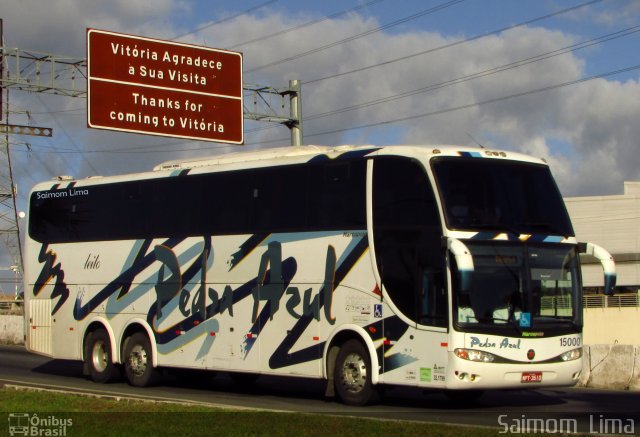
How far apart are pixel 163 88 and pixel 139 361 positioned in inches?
311

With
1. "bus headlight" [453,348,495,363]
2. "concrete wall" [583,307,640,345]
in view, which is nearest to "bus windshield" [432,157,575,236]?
"bus headlight" [453,348,495,363]

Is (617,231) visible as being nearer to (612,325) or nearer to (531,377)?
(612,325)

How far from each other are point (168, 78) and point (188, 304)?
26.7ft

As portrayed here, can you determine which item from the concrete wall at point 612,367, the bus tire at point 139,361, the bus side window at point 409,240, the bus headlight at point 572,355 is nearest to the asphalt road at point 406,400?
the bus tire at point 139,361

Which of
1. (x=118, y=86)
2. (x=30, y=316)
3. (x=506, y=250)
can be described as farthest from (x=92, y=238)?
(x=506, y=250)

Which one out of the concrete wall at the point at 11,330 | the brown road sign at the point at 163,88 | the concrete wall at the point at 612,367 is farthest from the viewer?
the concrete wall at the point at 11,330

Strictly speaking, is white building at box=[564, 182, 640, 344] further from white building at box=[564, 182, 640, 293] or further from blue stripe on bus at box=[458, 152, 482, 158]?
blue stripe on bus at box=[458, 152, 482, 158]

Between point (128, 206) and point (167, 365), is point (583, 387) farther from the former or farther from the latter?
point (128, 206)

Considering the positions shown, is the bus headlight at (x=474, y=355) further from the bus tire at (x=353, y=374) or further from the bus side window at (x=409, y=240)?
the bus tire at (x=353, y=374)

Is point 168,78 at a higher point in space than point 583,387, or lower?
higher

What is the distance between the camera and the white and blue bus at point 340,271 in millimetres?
16203

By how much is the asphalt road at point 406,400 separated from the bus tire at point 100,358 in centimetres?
26

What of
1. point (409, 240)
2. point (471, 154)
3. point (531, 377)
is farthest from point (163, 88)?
point (531, 377)

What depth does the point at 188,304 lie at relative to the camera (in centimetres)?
2091
